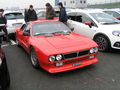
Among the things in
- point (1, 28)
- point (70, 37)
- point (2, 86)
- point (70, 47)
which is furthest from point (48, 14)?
point (2, 86)

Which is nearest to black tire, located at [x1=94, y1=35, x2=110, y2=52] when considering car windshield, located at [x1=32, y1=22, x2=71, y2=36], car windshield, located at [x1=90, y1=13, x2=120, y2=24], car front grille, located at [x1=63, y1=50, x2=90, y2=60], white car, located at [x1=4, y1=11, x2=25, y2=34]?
car windshield, located at [x1=90, y1=13, x2=120, y2=24]

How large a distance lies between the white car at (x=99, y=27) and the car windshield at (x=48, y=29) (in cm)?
128

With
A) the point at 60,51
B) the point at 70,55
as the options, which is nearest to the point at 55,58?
the point at 60,51

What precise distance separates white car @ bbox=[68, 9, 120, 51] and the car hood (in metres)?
1.44

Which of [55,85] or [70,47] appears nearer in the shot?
[55,85]

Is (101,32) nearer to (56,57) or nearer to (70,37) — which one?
(70,37)

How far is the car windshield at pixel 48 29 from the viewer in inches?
186

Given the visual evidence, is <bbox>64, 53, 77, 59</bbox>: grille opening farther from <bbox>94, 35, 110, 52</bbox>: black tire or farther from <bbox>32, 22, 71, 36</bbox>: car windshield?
<bbox>94, 35, 110, 52</bbox>: black tire

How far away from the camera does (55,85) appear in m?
3.32

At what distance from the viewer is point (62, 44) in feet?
12.5

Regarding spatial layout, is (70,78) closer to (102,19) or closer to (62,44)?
(62,44)

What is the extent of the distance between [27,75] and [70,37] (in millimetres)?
1645

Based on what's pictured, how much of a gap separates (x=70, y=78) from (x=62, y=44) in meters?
0.88

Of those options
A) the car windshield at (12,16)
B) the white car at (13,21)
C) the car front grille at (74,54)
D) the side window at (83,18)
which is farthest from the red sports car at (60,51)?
the car windshield at (12,16)
